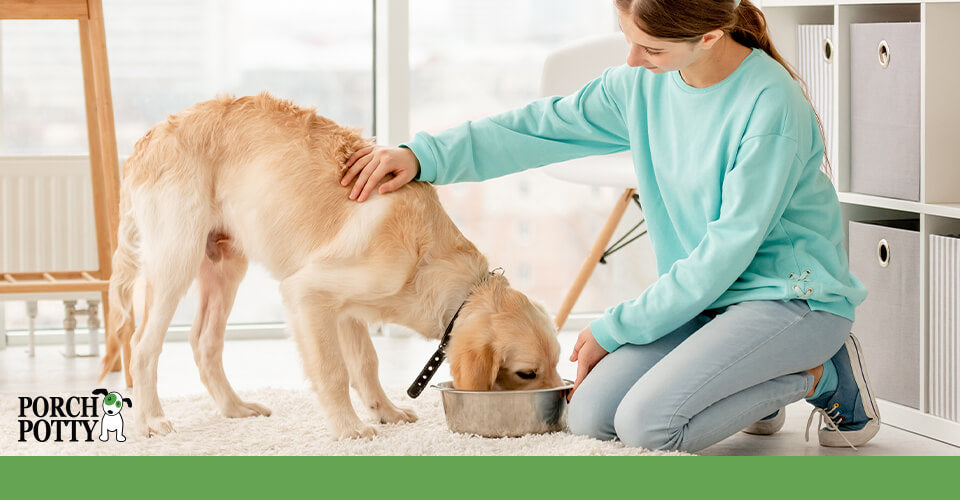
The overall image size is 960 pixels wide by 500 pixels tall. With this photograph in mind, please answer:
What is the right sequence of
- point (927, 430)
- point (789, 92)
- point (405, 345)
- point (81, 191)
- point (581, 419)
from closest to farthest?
point (789, 92) < point (581, 419) < point (927, 430) < point (81, 191) < point (405, 345)

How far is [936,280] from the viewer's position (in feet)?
8.09

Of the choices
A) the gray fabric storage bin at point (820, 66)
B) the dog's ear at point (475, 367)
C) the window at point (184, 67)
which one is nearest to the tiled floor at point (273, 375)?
the window at point (184, 67)

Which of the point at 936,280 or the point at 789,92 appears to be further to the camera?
the point at 936,280

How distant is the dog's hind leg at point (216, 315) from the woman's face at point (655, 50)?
3.36 ft

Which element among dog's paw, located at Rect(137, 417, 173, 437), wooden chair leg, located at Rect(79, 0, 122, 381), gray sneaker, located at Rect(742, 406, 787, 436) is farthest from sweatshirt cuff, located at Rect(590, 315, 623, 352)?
wooden chair leg, located at Rect(79, 0, 122, 381)

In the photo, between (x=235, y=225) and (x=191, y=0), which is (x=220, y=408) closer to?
(x=235, y=225)

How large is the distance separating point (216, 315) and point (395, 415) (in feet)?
1.53

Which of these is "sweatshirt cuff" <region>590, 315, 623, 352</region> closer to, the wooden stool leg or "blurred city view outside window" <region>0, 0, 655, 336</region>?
the wooden stool leg

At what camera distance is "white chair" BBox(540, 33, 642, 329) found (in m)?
3.32

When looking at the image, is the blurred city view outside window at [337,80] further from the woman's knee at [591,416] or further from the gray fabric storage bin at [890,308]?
the woman's knee at [591,416]

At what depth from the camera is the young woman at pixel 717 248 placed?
7.07 ft

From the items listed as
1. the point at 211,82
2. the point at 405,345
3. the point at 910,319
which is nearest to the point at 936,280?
the point at 910,319

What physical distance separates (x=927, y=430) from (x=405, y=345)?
175 cm

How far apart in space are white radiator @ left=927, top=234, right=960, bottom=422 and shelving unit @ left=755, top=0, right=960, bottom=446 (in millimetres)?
17
